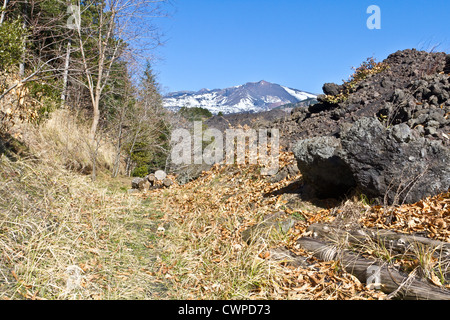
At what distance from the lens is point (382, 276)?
286cm

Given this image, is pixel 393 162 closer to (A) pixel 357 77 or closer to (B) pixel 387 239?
(B) pixel 387 239

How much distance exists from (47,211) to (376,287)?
3808mm

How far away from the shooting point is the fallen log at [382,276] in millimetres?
2580

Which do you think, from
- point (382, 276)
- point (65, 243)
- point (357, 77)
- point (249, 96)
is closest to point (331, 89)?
point (357, 77)

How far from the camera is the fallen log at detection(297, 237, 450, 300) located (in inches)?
102

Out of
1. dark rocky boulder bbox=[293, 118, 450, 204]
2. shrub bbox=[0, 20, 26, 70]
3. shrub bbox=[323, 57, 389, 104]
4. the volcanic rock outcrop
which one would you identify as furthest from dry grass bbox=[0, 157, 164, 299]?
shrub bbox=[323, 57, 389, 104]

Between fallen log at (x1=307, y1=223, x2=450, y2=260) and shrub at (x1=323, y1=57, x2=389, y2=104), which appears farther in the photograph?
shrub at (x1=323, y1=57, x2=389, y2=104)

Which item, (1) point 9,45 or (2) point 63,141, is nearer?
(1) point 9,45

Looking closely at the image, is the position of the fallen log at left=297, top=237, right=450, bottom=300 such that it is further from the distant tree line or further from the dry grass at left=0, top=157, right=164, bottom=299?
the distant tree line

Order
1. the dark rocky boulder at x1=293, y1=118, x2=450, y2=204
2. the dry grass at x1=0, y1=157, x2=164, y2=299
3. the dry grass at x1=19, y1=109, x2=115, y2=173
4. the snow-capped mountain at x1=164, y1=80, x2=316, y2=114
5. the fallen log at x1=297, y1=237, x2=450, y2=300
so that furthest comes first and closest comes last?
the snow-capped mountain at x1=164, y1=80, x2=316, y2=114 < the dry grass at x1=19, y1=109, x2=115, y2=173 < the dark rocky boulder at x1=293, y1=118, x2=450, y2=204 < the dry grass at x1=0, y1=157, x2=164, y2=299 < the fallen log at x1=297, y1=237, x2=450, y2=300

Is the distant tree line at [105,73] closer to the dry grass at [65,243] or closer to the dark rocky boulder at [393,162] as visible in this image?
the dry grass at [65,243]

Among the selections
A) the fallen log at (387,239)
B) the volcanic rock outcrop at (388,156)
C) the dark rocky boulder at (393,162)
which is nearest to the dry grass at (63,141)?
the volcanic rock outcrop at (388,156)

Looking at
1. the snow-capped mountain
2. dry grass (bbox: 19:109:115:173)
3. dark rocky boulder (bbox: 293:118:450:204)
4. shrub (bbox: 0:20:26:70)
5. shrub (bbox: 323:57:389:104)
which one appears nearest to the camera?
dark rocky boulder (bbox: 293:118:450:204)
